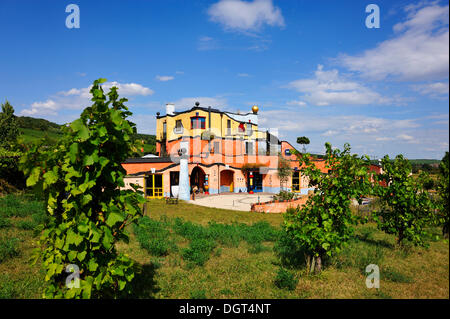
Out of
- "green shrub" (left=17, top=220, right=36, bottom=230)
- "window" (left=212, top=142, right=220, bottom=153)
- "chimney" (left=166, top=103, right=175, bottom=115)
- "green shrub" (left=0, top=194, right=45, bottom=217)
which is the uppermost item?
"chimney" (left=166, top=103, right=175, bottom=115)

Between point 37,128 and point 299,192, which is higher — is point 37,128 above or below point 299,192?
above

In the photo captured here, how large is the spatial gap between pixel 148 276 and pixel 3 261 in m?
4.04

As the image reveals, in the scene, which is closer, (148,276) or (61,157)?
(61,157)

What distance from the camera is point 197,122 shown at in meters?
33.3

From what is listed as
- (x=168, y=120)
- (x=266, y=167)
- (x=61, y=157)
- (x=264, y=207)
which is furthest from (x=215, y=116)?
(x=61, y=157)

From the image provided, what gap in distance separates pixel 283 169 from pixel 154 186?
15.0m

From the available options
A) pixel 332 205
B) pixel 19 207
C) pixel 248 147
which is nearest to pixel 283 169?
pixel 248 147

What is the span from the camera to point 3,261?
6.96 m

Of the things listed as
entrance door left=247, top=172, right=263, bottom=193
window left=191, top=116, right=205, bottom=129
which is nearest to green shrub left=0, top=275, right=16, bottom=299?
window left=191, top=116, right=205, bottom=129

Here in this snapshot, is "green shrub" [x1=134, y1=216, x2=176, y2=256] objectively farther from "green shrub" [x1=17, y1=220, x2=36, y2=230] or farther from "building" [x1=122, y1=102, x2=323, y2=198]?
"building" [x1=122, y1=102, x2=323, y2=198]

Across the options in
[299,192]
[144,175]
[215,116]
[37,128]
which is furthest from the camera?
[37,128]

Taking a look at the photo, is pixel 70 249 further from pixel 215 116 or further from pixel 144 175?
pixel 215 116

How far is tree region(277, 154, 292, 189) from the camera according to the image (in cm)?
3088

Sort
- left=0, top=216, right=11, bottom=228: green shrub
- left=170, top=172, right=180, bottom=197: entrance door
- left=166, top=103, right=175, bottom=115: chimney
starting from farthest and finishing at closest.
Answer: left=166, top=103, right=175, bottom=115: chimney < left=170, top=172, right=180, bottom=197: entrance door < left=0, top=216, right=11, bottom=228: green shrub
